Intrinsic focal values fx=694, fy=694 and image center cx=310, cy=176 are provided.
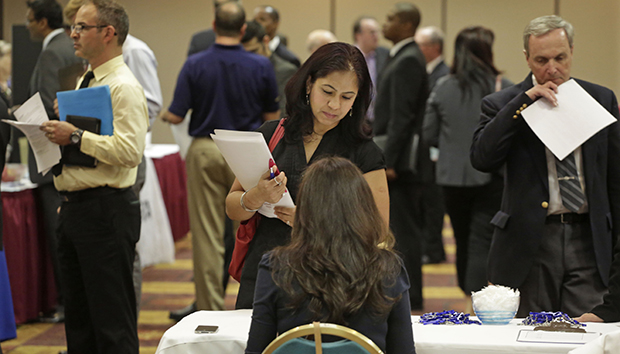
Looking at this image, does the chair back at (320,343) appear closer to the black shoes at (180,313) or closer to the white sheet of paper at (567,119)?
the white sheet of paper at (567,119)

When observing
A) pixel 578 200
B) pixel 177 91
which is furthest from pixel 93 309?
pixel 578 200

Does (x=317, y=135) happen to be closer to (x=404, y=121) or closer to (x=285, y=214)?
(x=285, y=214)

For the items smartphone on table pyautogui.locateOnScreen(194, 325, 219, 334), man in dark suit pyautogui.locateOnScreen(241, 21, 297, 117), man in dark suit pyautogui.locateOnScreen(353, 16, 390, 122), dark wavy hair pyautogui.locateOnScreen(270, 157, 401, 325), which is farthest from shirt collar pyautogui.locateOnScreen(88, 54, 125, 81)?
man in dark suit pyautogui.locateOnScreen(353, 16, 390, 122)

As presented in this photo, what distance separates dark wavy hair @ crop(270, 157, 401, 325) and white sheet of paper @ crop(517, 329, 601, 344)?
1.42 feet

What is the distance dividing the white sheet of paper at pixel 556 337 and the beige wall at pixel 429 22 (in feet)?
25.0

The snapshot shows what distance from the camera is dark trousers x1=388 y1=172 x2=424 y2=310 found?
14.4 feet

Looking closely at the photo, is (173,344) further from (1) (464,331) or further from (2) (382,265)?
(1) (464,331)

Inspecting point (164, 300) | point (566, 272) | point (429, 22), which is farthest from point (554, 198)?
point (429, 22)

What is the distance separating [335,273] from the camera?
1.53 metres

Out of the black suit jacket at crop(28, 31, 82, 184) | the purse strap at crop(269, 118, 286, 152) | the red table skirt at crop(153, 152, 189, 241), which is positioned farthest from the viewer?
the red table skirt at crop(153, 152, 189, 241)

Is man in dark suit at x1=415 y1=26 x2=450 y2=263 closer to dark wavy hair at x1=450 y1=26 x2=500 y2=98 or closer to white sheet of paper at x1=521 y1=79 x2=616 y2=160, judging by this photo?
dark wavy hair at x1=450 y1=26 x2=500 y2=98

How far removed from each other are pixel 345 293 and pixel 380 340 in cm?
15

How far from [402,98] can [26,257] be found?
8.04ft

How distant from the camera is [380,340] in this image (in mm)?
1565
